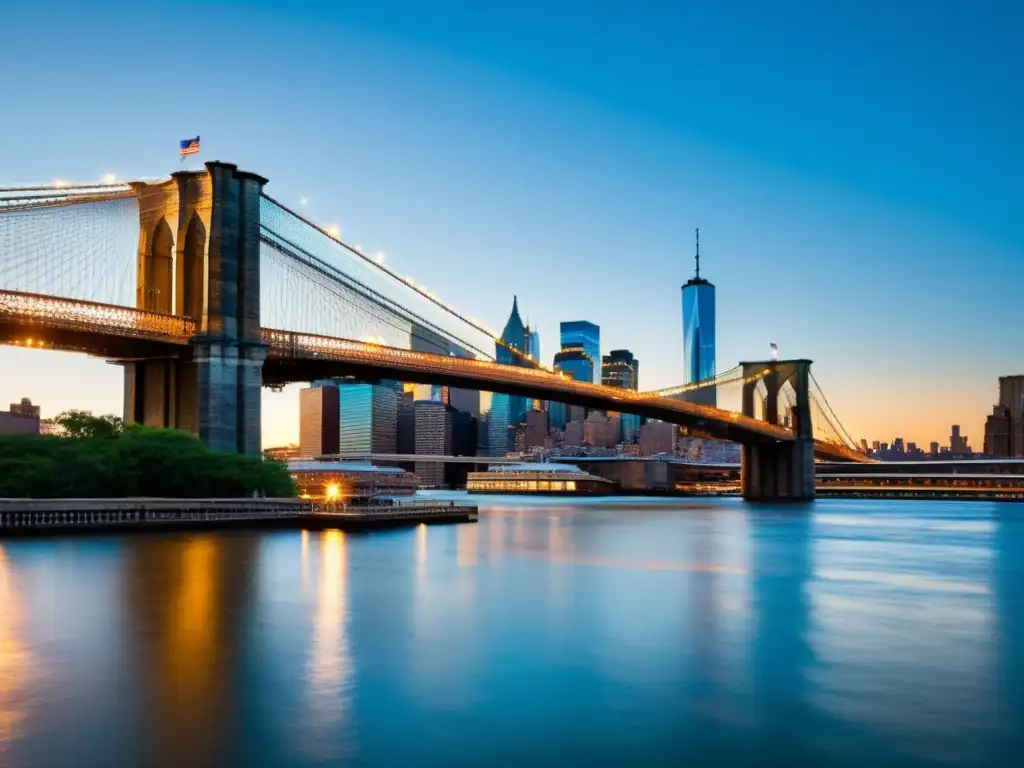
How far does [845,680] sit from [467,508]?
44175 mm

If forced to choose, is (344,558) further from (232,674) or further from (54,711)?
(54,711)

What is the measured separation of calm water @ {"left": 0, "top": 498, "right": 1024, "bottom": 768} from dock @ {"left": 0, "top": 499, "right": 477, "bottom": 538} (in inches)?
159

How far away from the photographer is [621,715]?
1097 cm

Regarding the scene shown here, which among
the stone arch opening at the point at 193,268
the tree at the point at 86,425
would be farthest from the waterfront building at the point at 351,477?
the tree at the point at 86,425

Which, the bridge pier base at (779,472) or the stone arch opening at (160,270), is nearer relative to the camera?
the stone arch opening at (160,270)

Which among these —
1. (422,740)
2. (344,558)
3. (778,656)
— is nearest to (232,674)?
(422,740)

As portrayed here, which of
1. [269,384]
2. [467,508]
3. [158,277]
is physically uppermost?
[158,277]

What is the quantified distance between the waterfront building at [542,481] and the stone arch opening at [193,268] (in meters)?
116

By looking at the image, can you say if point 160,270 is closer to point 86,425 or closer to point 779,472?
point 86,425

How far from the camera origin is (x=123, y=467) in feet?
122

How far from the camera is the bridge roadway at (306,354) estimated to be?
3794 cm

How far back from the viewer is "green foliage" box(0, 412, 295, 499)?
3481 centimetres

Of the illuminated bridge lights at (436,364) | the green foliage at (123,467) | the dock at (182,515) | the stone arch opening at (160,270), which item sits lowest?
the dock at (182,515)

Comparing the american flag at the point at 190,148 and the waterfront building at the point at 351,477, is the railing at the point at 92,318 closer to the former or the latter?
the american flag at the point at 190,148
